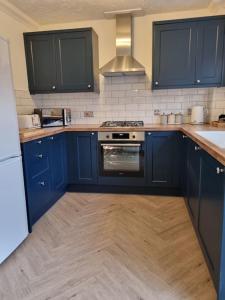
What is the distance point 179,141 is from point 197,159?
98cm

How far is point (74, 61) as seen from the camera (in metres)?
3.14

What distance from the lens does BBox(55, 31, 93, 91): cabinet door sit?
3068 millimetres

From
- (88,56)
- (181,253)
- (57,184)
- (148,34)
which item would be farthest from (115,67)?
(181,253)

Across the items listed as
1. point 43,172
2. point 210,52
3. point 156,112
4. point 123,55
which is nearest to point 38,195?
point 43,172

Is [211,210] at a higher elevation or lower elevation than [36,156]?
lower

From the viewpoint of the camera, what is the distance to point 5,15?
9.30 feet

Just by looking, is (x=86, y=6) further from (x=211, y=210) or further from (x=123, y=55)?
(x=211, y=210)

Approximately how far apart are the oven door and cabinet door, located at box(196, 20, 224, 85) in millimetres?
1235

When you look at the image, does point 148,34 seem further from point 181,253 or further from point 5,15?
point 181,253

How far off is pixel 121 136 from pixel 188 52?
140 cm

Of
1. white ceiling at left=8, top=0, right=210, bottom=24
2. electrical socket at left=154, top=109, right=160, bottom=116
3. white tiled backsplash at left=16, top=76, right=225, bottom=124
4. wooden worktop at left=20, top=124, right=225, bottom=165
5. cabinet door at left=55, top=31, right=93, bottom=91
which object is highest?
white ceiling at left=8, top=0, right=210, bottom=24

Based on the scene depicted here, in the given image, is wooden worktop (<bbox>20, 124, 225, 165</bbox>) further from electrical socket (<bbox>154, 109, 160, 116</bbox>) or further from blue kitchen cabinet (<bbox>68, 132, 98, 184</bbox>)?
electrical socket (<bbox>154, 109, 160, 116</bbox>)

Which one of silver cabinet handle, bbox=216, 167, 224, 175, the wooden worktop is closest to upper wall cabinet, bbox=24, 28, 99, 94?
the wooden worktop

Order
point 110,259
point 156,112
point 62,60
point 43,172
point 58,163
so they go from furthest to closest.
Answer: point 156,112, point 62,60, point 58,163, point 43,172, point 110,259
